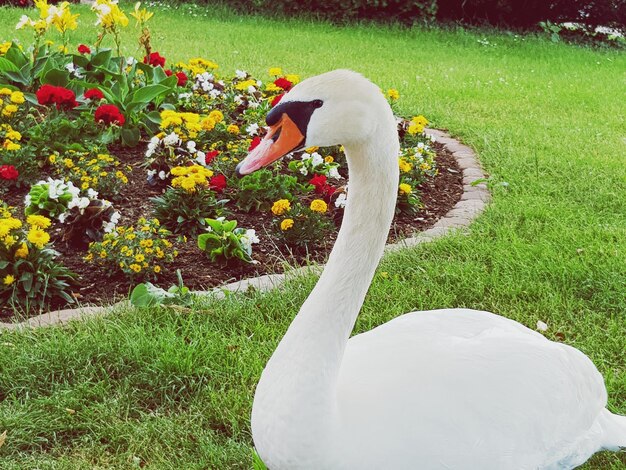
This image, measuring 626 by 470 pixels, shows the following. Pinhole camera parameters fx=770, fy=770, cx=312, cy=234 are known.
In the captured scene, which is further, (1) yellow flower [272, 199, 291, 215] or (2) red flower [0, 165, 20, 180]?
(2) red flower [0, 165, 20, 180]

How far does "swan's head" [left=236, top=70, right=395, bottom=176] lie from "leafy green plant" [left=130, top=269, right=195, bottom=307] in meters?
1.49

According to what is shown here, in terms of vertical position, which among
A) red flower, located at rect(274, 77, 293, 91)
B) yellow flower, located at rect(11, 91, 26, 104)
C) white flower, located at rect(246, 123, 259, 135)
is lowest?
white flower, located at rect(246, 123, 259, 135)

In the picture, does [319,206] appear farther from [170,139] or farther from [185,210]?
[170,139]

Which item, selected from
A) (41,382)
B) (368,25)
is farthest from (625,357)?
(368,25)

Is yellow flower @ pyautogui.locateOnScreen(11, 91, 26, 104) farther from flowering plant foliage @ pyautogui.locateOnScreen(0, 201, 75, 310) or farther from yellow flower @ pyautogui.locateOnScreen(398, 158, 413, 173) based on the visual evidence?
yellow flower @ pyautogui.locateOnScreen(398, 158, 413, 173)

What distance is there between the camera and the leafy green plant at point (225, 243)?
12.0 ft

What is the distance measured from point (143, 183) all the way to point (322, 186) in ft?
3.38

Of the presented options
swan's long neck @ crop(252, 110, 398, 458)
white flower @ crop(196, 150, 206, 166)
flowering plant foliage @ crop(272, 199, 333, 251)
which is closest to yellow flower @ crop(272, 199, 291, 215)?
flowering plant foliage @ crop(272, 199, 333, 251)

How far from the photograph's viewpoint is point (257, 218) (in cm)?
417

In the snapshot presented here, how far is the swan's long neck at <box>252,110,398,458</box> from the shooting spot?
6.63 ft

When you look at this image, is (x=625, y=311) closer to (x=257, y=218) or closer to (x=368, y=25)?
(x=257, y=218)

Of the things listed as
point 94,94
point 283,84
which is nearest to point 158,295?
point 94,94

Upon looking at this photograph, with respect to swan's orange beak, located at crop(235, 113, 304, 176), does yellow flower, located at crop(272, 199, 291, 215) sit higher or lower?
lower

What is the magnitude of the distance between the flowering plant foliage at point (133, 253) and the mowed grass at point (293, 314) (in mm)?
292
